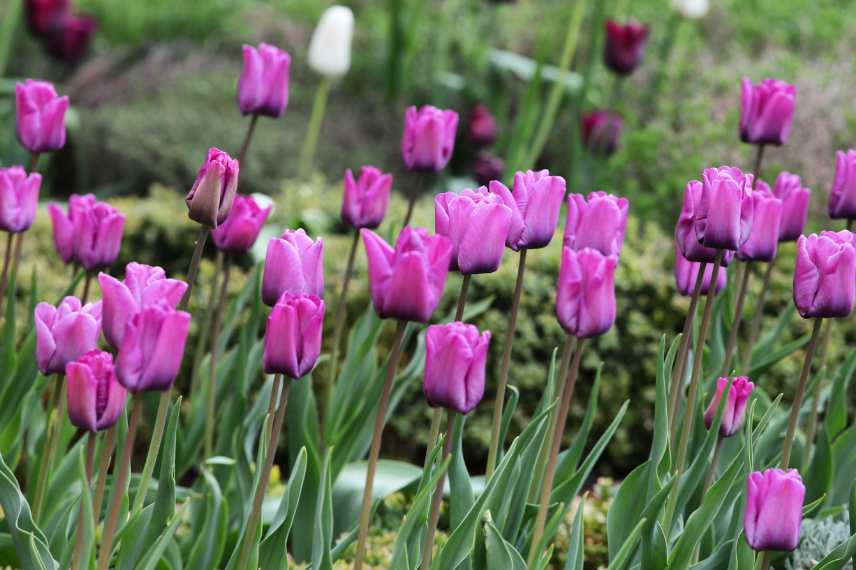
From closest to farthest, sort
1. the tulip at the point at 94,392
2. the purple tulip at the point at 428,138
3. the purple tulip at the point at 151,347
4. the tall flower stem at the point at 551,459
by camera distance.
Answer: the purple tulip at the point at 151,347 < the tulip at the point at 94,392 < the tall flower stem at the point at 551,459 < the purple tulip at the point at 428,138

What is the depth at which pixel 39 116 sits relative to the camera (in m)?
2.24

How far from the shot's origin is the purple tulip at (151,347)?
1318 millimetres

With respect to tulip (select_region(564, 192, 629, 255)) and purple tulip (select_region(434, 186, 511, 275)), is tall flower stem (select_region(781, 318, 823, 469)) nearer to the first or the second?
tulip (select_region(564, 192, 629, 255))

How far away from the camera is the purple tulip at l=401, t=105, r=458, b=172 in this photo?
231 centimetres

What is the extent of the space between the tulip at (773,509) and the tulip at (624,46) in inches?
127

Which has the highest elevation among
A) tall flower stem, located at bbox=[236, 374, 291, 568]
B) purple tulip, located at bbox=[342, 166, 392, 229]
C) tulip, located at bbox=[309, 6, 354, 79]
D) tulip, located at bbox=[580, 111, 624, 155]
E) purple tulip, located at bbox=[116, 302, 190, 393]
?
tulip, located at bbox=[309, 6, 354, 79]

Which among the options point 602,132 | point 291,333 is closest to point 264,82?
point 291,333

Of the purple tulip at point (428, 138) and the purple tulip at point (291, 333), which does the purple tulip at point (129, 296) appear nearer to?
the purple tulip at point (291, 333)

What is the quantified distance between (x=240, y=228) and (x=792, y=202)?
1.01 m

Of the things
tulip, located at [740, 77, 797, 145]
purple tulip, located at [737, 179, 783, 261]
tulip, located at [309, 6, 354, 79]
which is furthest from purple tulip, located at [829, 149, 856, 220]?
tulip, located at [309, 6, 354, 79]

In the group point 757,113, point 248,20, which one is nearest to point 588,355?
point 757,113

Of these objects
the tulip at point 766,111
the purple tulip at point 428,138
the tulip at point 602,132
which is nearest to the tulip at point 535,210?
the purple tulip at point 428,138

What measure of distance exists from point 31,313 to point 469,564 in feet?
3.63

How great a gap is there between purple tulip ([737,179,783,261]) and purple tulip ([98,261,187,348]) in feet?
2.89
